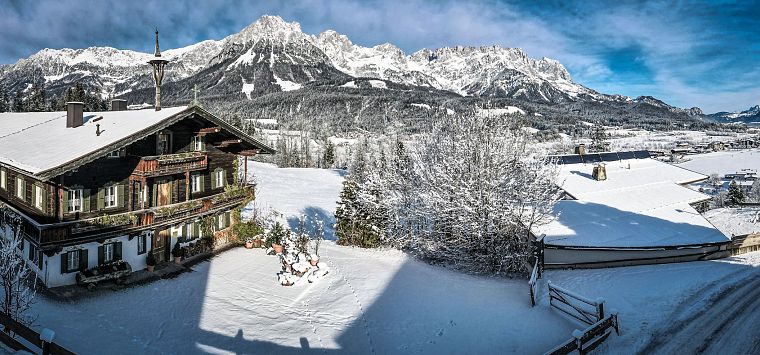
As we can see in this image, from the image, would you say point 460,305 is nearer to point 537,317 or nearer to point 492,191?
point 537,317

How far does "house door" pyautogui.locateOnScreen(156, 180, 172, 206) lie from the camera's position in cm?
2408

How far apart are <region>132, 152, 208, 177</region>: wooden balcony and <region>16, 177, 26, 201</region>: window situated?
18.0 ft

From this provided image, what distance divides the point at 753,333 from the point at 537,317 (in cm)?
763

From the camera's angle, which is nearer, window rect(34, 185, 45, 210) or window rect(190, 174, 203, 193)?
window rect(34, 185, 45, 210)

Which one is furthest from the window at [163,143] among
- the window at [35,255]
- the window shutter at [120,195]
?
the window at [35,255]

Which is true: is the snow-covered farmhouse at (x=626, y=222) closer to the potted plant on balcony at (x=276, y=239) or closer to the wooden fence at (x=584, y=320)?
the wooden fence at (x=584, y=320)

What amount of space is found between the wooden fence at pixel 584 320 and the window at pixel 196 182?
20.0 metres

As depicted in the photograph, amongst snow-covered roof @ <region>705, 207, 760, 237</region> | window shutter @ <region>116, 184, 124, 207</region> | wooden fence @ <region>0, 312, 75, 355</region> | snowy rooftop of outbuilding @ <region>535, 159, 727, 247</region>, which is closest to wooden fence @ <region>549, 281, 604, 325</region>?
snowy rooftop of outbuilding @ <region>535, 159, 727, 247</region>

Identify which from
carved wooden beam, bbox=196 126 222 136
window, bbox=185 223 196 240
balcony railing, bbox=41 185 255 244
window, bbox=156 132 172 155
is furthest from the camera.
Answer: window, bbox=185 223 196 240

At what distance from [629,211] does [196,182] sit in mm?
30184

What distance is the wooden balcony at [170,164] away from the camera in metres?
22.0

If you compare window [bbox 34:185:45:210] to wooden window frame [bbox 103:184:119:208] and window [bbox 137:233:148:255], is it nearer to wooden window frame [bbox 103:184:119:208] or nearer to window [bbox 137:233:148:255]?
wooden window frame [bbox 103:184:119:208]

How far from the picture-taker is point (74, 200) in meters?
20.5

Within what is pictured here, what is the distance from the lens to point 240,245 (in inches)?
1129
